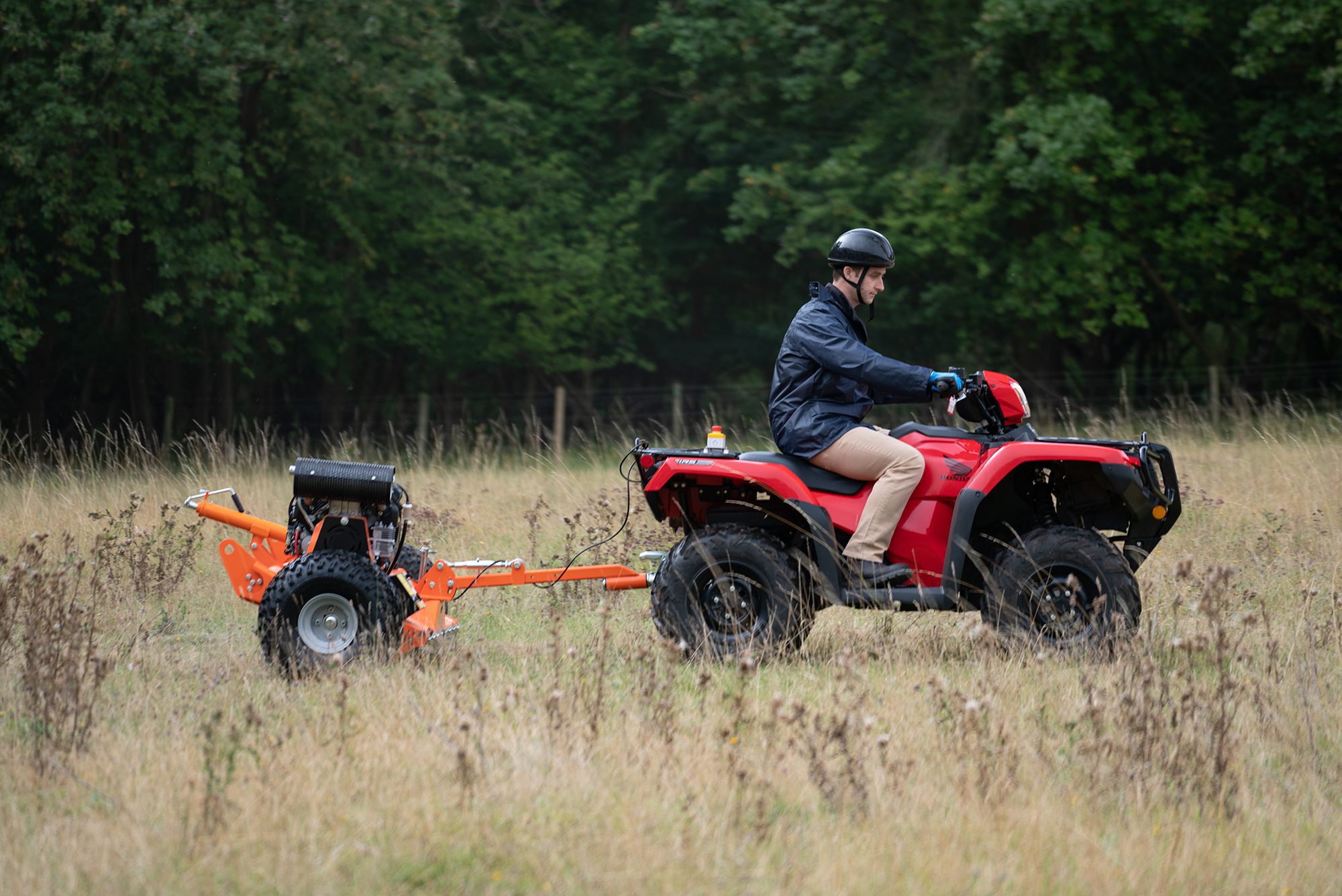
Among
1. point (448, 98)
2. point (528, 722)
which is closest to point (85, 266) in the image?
point (448, 98)

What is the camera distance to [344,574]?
5824 millimetres

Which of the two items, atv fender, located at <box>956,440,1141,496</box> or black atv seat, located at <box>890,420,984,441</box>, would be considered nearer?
atv fender, located at <box>956,440,1141,496</box>

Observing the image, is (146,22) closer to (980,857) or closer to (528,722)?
(528,722)

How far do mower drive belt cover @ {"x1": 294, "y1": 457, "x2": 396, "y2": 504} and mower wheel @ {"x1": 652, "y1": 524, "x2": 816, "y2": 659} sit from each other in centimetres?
128

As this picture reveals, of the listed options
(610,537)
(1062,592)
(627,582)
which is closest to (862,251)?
(1062,592)

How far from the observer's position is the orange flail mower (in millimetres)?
5820

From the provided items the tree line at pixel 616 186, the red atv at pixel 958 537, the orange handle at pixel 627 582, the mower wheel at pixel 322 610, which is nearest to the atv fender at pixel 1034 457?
the red atv at pixel 958 537

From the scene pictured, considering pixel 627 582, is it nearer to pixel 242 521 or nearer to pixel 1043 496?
pixel 242 521

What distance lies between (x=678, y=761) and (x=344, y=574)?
2006 mm

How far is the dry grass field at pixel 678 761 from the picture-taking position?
12.2ft

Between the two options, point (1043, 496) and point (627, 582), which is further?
point (627, 582)

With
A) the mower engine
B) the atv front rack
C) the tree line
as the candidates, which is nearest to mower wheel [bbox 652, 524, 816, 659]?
the atv front rack

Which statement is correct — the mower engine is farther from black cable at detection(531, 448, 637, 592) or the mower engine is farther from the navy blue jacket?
the navy blue jacket

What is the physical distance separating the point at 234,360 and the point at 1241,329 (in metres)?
17.2
